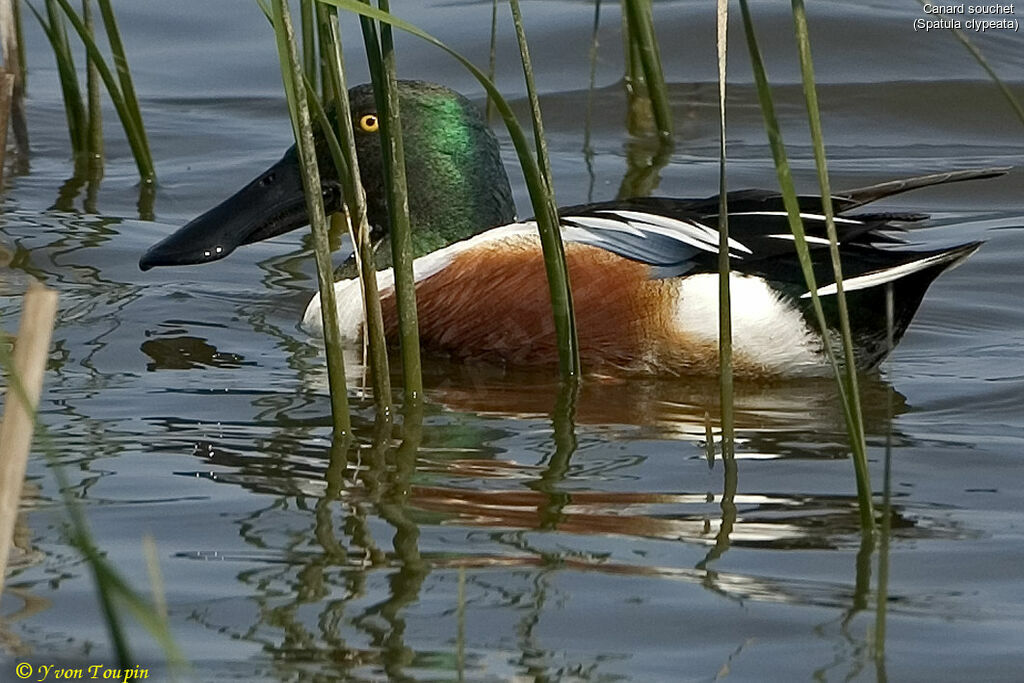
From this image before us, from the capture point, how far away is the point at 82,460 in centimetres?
375

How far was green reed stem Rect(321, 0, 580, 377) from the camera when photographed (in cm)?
329

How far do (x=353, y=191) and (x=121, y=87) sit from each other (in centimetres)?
290

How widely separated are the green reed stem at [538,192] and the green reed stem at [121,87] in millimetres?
1992

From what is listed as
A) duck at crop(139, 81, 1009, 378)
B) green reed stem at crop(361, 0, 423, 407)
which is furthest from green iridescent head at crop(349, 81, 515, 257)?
green reed stem at crop(361, 0, 423, 407)

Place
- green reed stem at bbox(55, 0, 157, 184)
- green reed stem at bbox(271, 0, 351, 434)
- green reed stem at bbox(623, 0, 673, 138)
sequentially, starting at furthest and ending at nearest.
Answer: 1. green reed stem at bbox(623, 0, 673, 138)
2. green reed stem at bbox(55, 0, 157, 184)
3. green reed stem at bbox(271, 0, 351, 434)

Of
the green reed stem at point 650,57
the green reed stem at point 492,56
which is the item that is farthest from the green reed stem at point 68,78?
the green reed stem at point 650,57

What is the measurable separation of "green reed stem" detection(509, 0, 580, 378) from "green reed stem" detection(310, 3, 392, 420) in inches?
14.0

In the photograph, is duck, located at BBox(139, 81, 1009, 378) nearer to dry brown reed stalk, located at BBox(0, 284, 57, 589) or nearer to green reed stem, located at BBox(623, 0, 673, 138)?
green reed stem, located at BBox(623, 0, 673, 138)

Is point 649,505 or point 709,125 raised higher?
point 709,125

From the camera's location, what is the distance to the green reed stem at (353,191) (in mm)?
3613

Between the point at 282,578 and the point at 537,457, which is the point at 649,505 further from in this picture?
the point at 282,578

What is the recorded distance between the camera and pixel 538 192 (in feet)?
12.2

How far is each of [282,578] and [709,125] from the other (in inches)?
200

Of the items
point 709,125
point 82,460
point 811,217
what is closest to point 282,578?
point 82,460
